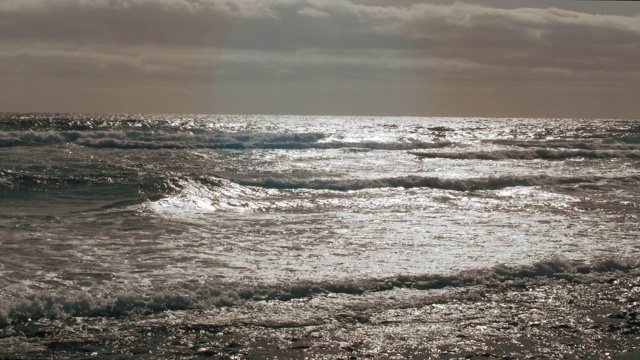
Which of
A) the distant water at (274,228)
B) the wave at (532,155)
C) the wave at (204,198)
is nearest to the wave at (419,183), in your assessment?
the distant water at (274,228)

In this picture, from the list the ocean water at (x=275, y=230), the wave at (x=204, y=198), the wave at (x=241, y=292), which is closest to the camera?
the wave at (x=241, y=292)

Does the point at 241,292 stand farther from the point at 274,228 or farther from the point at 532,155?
the point at 532,155

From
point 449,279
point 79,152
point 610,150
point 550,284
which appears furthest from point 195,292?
point 610,150

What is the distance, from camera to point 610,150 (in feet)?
161

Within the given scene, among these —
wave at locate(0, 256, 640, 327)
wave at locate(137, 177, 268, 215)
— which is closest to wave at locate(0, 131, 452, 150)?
wave at locate(137, 177, 268, 215)

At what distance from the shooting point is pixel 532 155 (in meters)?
44.5

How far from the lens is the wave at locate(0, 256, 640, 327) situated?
910cm

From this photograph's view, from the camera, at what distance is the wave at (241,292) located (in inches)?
358

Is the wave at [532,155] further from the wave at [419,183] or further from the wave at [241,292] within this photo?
the wave at [241,292]

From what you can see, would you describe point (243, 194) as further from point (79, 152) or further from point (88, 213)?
point (79, 152)

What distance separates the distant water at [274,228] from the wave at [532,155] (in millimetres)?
7936

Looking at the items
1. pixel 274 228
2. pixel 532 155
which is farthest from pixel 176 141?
pixel 274 228

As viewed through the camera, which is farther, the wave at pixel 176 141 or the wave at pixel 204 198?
the wave at pixel 176 141

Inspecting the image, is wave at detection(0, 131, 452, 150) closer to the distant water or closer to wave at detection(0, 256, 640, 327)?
the distant water
